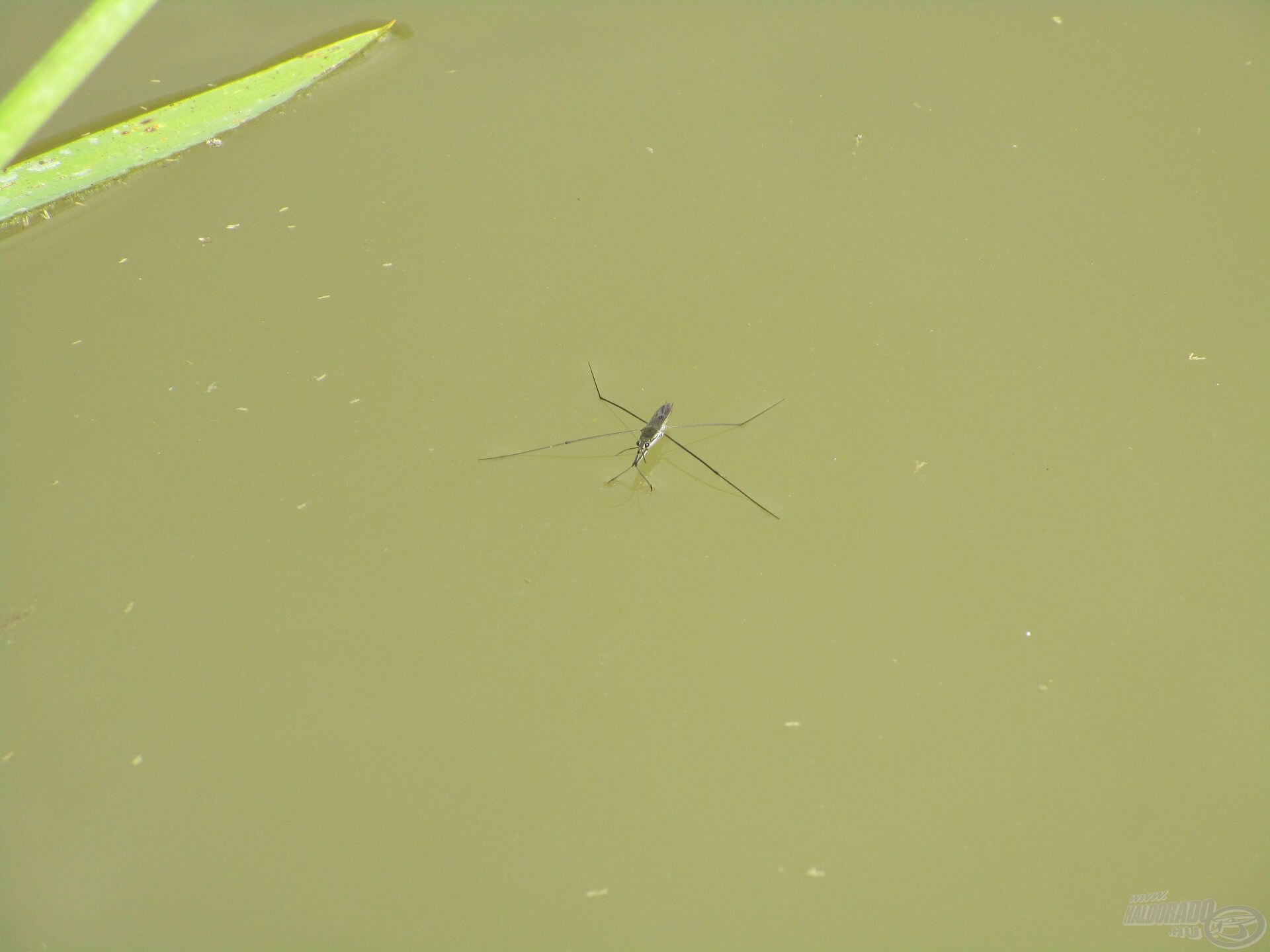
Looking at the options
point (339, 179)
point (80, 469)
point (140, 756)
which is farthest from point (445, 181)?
point (140, 756)

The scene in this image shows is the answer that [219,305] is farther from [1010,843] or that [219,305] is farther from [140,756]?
[1010,843]

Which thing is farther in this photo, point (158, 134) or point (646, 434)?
point (158, 134)

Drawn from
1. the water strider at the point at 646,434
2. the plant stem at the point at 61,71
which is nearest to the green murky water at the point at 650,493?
the water strider at the point at 646,434

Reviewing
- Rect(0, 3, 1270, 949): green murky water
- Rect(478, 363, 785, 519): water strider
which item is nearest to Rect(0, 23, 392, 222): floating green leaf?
Rect(0, 3, 1270, 949): green murky water

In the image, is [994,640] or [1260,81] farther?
[1260,81]

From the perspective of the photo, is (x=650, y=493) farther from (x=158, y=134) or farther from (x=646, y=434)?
(x=158, y=134)

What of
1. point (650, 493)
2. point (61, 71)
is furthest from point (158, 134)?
point (650, 493)

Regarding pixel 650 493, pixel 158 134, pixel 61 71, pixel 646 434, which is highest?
pixel 61 71

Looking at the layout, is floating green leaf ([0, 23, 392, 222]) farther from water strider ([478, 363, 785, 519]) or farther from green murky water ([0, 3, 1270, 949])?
water strider ([478, 363, 785, 519])

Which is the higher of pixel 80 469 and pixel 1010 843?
pixel 80 469
